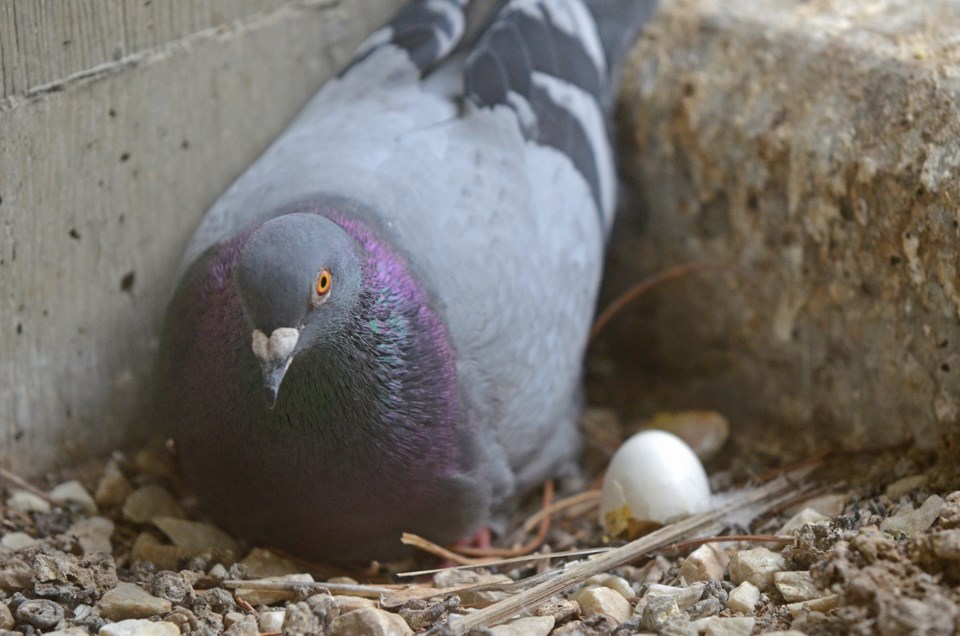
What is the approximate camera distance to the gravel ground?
2355 mm

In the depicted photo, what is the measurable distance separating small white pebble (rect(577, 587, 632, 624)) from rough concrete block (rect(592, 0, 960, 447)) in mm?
1115

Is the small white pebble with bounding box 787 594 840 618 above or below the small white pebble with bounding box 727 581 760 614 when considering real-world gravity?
above

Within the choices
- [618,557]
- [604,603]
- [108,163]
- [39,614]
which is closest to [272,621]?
[39,614]

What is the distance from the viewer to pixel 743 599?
2.64 meters

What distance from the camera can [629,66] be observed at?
4105mm

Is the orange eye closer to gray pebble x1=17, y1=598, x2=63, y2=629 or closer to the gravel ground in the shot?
the gravel ground

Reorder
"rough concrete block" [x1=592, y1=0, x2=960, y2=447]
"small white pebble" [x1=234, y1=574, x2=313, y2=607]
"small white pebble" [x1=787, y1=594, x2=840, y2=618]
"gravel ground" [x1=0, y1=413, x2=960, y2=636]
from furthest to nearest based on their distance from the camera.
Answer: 1. "rough concrete block" [x1=592, y1=0, x2=960, y2=447]
2. "small white pebble" [x1=234, y1=574, x2=313, y2=607]
3. "small white pebble" [x1=787, y1=594, x2=840, y2=618]
4. "gravel ground" [x1=0, y1=413, x2=960, y2=636]

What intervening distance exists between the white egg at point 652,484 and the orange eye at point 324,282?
1164 mm

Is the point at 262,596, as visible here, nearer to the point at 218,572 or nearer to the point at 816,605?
the point at 218,572

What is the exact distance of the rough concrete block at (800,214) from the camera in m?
3.16

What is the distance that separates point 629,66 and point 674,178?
0.47 metres

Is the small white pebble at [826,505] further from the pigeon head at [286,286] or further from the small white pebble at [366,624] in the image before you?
the pigeon head at [286,286]

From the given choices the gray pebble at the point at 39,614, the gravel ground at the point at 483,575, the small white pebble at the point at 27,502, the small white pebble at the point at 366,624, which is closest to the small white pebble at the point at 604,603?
the gravel ground at the point at 483,575

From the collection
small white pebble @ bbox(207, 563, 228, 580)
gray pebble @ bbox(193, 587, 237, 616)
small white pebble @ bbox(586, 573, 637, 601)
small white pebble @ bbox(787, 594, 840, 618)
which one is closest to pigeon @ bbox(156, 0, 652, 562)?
small white pebble @ bbox(207, 563, 228, 580)
